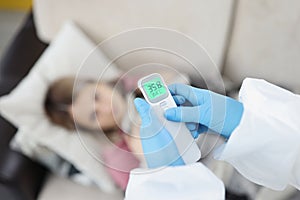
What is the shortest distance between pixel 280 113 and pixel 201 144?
0.13 m

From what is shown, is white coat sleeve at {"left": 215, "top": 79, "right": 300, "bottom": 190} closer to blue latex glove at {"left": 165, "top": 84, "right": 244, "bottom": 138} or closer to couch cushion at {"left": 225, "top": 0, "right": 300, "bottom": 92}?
blue latex glove at {"left": 165, "top": 84, "right": 244, "bottom": 138}

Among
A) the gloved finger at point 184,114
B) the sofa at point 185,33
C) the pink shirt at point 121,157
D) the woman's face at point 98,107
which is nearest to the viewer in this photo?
the gloved finger at point 184,114

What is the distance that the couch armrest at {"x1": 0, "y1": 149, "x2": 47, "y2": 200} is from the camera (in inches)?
41.3

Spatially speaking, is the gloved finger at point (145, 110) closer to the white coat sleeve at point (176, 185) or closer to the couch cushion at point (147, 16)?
the white coat sleeve at point (176, 185)

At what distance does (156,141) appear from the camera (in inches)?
25.3

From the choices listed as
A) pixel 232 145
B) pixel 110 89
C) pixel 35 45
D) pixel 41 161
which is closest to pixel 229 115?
pixel 232 145

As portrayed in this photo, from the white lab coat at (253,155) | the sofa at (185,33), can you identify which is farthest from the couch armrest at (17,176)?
the white lab coat at (253,155)

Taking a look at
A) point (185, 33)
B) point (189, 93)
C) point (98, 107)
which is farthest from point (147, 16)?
point (189, 93)

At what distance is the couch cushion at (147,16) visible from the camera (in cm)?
116

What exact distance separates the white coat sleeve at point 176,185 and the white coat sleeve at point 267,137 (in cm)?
6

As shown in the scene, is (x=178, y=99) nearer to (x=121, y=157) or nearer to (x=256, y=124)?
(x=256, y=124)

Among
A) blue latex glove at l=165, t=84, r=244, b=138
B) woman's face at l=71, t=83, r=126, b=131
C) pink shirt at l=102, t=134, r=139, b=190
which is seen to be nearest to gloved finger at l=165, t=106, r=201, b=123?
blue latex glove at l=165, t=84, r=244, b=138

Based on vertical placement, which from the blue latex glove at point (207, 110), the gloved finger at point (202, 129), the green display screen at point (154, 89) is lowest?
the gloved finger at point (202, 129)

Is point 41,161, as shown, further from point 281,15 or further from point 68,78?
point 281,15
